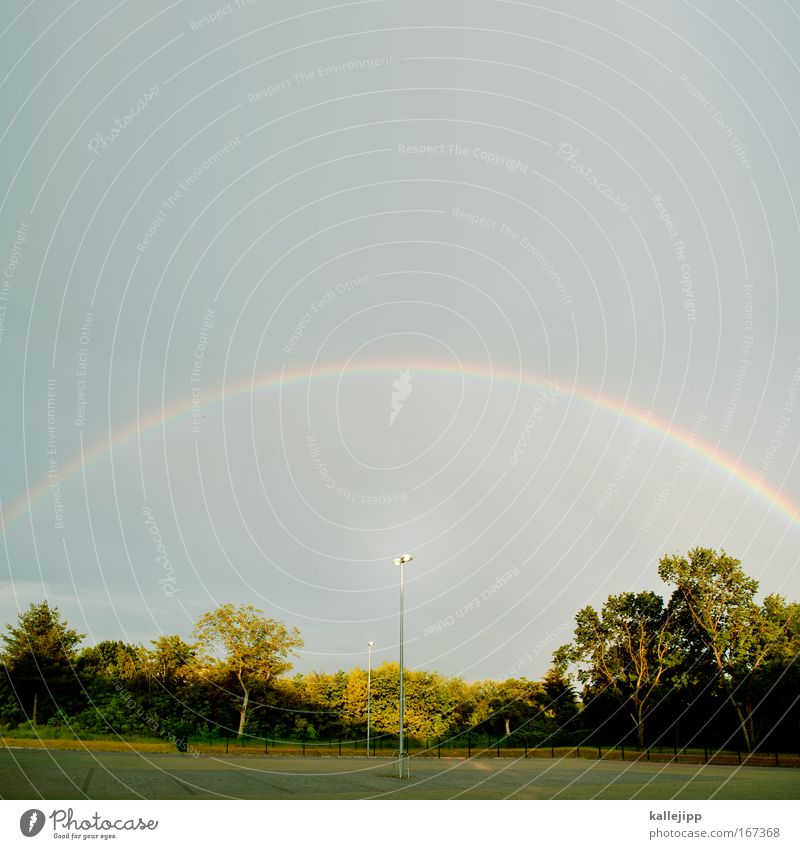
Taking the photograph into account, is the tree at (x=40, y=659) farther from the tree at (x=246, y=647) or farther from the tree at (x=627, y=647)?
the tree at (x=627, y=647)

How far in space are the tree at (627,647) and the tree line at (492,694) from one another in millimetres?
101

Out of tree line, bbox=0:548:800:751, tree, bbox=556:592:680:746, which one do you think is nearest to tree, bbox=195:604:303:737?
tree line, bbox=0:548:800:751

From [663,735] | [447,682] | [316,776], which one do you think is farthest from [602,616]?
[316,776]

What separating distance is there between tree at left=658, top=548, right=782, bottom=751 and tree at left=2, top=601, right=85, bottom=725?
128 feet

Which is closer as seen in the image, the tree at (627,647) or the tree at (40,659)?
the tree at (40,659)

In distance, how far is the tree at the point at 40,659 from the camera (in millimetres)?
38406

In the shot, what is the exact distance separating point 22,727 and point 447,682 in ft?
91.0

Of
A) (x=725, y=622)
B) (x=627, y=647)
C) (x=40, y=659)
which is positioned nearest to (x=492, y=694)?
(x=627, y=647)

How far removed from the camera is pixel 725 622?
44906 millimetres

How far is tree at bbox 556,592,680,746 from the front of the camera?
48.0 m

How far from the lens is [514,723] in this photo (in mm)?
54312

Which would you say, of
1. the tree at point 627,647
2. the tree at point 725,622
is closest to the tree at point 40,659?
the tree at point 627,647

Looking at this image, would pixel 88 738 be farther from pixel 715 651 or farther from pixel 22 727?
pixel 715 651

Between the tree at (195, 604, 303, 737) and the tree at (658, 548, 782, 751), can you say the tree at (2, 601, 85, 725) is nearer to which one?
the tree at (195, 604, 303, 737)
